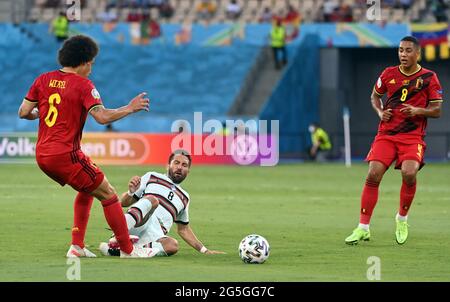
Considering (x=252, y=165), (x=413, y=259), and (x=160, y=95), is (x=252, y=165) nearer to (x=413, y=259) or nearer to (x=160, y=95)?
(x=160, y=95)

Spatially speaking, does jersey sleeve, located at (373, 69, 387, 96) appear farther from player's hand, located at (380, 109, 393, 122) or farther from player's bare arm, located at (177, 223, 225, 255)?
player's bare arm, located at (177, 223, 225, 255)

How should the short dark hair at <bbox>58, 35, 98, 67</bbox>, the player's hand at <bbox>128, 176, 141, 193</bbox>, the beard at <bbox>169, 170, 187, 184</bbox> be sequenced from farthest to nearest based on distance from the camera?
the beard at <bbox>169, 170, 187, 184</bbox> → the player's hand at <bbox>128, 176, 141, 193</bbox> → the short dark hair at <bbox>58, 35, 98, 67</bbox>

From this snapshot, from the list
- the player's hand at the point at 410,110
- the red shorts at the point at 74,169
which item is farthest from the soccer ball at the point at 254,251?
the player's hand at the point at 410,110

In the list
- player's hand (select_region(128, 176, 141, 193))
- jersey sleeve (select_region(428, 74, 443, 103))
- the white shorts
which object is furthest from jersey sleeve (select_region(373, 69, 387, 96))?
player's hand (select_region(128, 176, 141, 193))

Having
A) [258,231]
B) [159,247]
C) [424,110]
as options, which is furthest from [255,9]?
[159,247]

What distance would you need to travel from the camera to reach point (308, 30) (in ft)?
148

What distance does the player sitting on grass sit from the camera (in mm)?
12711

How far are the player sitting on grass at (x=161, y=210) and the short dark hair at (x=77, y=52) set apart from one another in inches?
56.3

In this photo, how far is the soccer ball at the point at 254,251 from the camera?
12.1m

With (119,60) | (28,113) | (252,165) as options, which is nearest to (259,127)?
(252,165)

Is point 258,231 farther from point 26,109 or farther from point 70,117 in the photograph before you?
point 26,109

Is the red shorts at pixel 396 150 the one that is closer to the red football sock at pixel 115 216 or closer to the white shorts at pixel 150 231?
the white shorts at pixel 150 231

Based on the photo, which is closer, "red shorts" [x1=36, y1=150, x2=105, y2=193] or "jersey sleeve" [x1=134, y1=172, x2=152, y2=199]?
"red shorts" [x1=36, y1=150, x2=105, y2=193]
